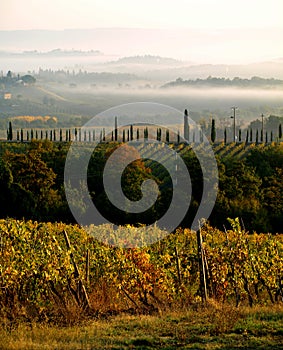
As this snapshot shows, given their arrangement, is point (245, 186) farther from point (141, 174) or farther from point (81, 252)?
point (81, 252)

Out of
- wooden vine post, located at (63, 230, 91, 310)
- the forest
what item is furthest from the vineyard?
the forest

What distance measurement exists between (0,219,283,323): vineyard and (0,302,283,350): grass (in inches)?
44.0

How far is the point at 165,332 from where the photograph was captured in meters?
13.1

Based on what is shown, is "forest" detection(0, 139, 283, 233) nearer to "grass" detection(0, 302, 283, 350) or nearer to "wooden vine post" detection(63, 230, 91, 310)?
"wooden vine post" detection(63, 230, 91, 310)

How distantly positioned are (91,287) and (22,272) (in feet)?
11.3

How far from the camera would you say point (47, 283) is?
53.8ft

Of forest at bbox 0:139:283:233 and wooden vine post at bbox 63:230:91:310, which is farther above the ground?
wooden vine post at bbox 63:230:91:310

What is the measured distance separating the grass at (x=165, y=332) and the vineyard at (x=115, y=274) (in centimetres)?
112

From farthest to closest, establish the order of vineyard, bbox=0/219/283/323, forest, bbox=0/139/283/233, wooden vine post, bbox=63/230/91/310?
forest, bbox=0/139/283/233
vineyard, bbox=0/219/283/323
wooden vine post, bbox=63/230/91/310

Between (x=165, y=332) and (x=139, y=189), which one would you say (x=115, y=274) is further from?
(x=139, y=189)

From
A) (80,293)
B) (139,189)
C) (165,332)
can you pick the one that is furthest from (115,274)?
(139,189)

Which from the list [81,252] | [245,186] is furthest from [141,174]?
[81,252]

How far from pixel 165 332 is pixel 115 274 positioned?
20.3 feet

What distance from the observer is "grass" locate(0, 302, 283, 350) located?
1196 centimetres
